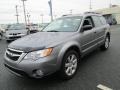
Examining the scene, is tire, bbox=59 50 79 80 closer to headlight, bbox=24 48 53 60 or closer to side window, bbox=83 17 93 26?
headlight, bbox=24 48 53 60

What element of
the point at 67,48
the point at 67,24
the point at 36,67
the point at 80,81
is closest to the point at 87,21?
the point at 67,24

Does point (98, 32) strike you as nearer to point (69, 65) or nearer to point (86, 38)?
point (86, 38)

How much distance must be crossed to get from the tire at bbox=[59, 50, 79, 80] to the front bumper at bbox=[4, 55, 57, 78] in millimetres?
333

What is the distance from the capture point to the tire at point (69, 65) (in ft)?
12.7

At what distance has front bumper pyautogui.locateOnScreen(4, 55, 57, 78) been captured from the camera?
3412 mm

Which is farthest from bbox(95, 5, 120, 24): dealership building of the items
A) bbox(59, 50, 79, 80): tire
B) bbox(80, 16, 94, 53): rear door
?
bbox(59, 50, 79, 80): tire

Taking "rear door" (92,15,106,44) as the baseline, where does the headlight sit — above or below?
below

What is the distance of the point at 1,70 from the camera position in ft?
16.6

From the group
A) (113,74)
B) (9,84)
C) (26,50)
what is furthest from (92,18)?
(9,84)

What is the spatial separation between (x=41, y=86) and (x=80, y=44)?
5.37 feet

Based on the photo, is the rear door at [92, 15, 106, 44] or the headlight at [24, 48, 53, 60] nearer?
the headlight at [24, 48, 53, 60]

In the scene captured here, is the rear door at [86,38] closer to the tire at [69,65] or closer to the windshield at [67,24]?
the windshield at [67,24]

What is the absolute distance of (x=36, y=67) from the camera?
11.2 feet

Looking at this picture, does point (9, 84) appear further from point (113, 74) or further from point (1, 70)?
point (113, 74)
